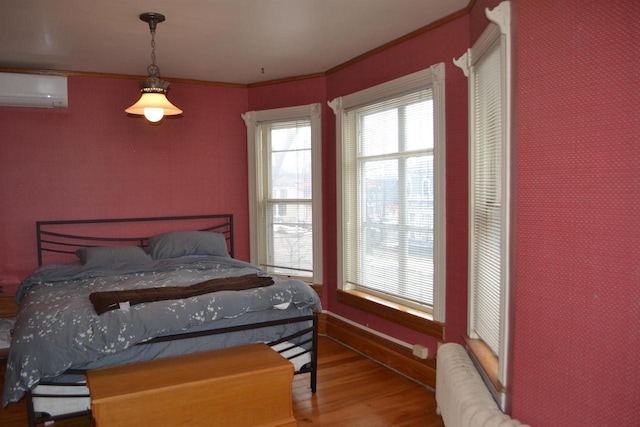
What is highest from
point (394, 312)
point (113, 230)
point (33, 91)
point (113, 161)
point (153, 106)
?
point (33, 91)

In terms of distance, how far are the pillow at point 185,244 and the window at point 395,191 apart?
46.2 inches

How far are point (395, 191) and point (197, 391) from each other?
6.90 feet

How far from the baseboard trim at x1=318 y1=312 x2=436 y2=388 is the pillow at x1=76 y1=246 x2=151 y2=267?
5.79ft

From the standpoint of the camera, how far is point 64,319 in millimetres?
2766

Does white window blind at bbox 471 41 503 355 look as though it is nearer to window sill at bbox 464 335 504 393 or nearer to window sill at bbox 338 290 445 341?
window sill at bbox 464 335 504 393

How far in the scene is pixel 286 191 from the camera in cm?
510

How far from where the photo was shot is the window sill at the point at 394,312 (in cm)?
355

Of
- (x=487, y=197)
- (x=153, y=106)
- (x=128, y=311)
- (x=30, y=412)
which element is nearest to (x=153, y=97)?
(x=153, y=106)

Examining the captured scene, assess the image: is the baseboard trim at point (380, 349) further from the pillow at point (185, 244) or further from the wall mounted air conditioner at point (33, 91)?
the wall mounted air conditioner at point (33, 91)

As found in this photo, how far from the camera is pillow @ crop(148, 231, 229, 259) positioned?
4.56m

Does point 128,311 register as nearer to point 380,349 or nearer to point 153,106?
point 153,106

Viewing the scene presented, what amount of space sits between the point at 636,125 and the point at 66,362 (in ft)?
8.98

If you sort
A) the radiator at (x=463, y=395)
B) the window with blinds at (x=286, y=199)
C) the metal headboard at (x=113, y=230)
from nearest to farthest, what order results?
the radiator at (x=463, y=395) → the metal headboard at (x=113, y=230) → the window with blinds at (x=286, y=199)

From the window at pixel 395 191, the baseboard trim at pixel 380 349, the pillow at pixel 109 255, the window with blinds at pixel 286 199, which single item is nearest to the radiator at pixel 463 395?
the baseboard trim at pixel 380 349
